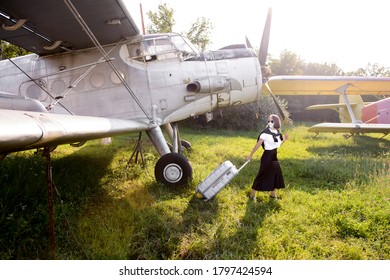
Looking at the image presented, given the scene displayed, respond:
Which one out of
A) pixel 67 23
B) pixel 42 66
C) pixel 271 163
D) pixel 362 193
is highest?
pixel 67 23

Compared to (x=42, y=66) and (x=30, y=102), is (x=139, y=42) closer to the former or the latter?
(x=42, y=66)

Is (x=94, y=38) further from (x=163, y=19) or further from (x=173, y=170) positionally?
(x=163, y=19)

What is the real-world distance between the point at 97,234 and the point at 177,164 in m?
1.62

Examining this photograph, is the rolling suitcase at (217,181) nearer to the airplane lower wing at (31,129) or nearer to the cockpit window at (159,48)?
the airplane lower wing at (31,129)

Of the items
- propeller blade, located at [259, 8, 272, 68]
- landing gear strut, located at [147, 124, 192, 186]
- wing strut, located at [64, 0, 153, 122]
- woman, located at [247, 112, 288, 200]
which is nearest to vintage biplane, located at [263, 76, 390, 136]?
propeller blade, located at [259, 8, 272, 68]

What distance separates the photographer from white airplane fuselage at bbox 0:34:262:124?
4488 millimetres

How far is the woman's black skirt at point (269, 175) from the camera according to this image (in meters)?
3.75

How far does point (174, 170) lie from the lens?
4.06 metres

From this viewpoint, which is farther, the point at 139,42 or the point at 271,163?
the point at 139,42

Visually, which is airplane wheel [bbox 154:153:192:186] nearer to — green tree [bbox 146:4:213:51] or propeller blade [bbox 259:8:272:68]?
propeller blade [bbox 259:8:272:68]

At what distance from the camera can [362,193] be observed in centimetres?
394

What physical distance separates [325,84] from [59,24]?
8.44m

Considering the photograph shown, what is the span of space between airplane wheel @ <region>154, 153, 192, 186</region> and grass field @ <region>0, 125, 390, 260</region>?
15cm

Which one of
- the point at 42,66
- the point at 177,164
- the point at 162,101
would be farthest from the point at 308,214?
the point at 42,66
